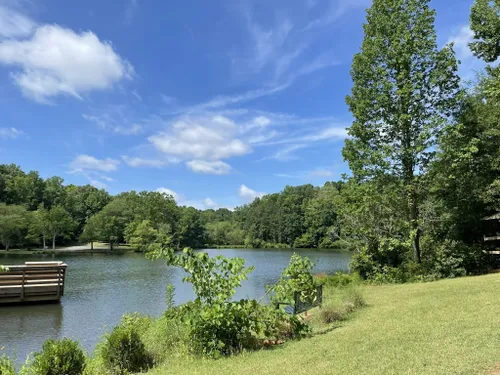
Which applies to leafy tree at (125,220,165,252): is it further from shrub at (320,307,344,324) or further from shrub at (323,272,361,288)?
shrub at (320,307,344,324)

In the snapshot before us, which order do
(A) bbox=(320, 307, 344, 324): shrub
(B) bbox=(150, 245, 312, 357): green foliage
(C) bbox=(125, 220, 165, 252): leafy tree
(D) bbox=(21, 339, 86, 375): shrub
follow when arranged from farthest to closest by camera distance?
(C) bbox=(125, 220, 165, 252): leafy tree, (A) bbox=(320, 307, 344, 324): shrub, (B) bbox=(150, 245, 312, 357): green foliage, (D) bbox=(21, 339, 86, 375): shrub

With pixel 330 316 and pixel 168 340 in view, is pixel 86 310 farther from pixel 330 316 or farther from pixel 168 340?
pixel 330 316

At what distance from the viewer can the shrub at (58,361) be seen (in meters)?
5.68

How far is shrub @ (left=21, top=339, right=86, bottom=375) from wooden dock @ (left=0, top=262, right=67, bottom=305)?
47.7 ft

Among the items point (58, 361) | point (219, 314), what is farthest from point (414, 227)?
point (58, 361)

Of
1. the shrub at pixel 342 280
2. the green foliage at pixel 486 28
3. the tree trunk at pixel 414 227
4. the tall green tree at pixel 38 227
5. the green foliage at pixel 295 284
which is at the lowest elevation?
the shrub at pixel 342 280

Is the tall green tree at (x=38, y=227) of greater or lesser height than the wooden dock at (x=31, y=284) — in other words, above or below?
above

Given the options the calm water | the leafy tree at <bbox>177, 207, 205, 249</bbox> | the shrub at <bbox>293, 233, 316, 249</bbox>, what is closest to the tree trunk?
the calm water

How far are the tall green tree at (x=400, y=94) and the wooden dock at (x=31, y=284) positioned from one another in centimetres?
1635

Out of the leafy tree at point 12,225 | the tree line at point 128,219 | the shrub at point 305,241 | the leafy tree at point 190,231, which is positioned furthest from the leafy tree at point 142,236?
the shrub at point 305,241

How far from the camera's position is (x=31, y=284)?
1877 centimetres

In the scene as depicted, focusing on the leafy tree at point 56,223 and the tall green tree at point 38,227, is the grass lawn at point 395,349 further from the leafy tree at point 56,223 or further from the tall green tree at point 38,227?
the leafy tree at point 56,223

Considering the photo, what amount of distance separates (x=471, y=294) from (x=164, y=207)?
79.0 m

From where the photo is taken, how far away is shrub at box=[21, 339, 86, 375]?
18.6 feet
